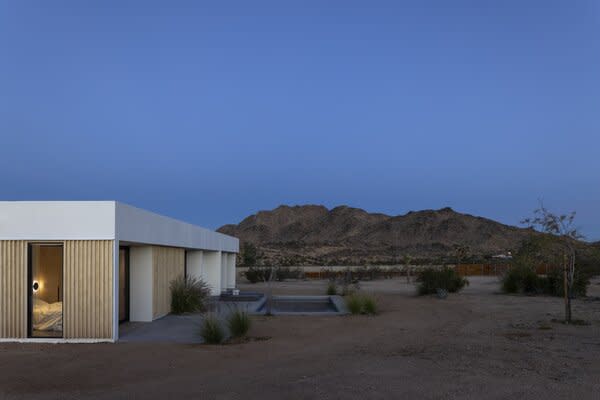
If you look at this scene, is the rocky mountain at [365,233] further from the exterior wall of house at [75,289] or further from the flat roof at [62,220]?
the flat roof at [62,220]

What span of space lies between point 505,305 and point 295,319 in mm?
8636

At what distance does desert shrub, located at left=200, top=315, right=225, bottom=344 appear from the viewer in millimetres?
13250

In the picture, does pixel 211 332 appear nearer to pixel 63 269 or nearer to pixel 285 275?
pixel 63 269

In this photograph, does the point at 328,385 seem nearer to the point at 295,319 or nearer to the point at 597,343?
the point at 597,343

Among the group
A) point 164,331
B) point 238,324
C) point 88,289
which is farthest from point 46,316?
point 238,324

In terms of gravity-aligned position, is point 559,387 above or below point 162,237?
below

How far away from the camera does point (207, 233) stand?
A: 24922 millimetres

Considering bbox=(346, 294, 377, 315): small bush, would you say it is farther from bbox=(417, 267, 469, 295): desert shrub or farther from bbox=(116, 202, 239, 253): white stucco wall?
bbox=(417, 267, 469, 295): desert shrub

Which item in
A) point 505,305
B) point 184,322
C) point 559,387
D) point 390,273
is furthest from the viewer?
point 390,273

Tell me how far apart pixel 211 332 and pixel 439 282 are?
56.4 ft

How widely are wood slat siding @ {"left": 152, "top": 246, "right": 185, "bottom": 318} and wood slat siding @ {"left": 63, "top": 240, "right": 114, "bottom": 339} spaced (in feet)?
12.6

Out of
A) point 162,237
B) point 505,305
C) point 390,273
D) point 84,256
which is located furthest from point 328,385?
point 390,273

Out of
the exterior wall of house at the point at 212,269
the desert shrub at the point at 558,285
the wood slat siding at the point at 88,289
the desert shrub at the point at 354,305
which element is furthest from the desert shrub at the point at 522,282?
the wood slat siding at the point at 88,289

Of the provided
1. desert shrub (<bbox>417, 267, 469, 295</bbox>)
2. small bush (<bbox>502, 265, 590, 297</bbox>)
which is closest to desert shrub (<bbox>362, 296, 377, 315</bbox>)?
desert shrub (<bbox>417, 267, 469, 295</bbox>)
